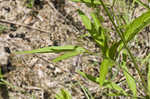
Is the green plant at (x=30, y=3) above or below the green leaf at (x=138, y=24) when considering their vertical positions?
above

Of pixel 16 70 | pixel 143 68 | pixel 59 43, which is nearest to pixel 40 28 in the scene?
pixel 59 43

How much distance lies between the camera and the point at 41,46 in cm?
280

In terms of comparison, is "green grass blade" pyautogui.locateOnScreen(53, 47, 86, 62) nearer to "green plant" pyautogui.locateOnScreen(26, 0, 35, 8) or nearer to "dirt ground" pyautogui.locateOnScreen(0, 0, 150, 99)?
"dirt ground" pyautogui.locateOnScreen(0, 0, 150, 99)

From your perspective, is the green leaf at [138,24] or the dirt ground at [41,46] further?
the dirt ground at [41,46]

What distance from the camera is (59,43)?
2.80 m

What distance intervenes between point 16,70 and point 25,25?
25.1 inches

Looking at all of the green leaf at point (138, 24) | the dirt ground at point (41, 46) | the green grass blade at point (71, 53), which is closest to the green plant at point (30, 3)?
the dirt ground at point (41, 46)

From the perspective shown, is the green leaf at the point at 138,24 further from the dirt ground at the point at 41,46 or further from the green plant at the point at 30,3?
the green plant at the point at 30,3

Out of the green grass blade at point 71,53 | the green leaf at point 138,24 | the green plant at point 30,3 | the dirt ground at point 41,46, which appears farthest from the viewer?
the green plant at point 30,3

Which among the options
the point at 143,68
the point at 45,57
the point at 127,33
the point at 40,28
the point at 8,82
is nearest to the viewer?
the point at 127,33

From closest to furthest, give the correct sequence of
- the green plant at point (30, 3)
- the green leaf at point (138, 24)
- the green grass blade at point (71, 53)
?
the green leaf at point (138, 24) < the green grass blade at point (71, 53) < the green plant at point (30, 3)

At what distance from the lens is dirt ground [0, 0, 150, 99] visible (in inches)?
99.5

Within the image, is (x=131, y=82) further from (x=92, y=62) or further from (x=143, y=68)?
(x=92, y=62)

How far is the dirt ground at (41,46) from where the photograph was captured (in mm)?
2527
